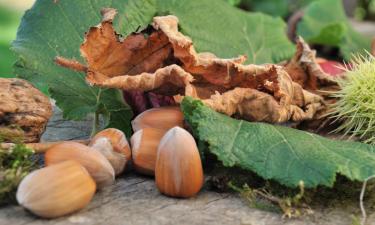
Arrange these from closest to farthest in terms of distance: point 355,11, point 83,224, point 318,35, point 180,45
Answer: point 83,224
point 180,45
point 318,35
point 355,11

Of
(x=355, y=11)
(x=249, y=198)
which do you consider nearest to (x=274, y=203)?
(x=249, y=198)

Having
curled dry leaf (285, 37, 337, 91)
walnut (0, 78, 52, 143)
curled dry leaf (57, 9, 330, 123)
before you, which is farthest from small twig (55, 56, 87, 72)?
curled dry leaf (285, 37, 337, 91)

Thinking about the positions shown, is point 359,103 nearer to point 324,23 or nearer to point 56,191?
point 56,191

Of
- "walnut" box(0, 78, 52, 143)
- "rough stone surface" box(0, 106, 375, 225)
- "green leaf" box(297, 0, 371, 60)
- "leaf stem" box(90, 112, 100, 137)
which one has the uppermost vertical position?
"walnut" box(0, 78, 52, 143)

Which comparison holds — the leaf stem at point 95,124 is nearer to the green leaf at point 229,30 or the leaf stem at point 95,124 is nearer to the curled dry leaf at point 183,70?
the curled dry leaf at point 183,70

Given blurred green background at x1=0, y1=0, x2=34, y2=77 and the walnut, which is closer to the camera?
the walnut

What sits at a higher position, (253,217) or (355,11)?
(253,217)

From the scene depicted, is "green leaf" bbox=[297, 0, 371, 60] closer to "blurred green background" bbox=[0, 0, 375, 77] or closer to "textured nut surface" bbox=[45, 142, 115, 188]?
"blurred green background" bbox=[0, 0, 375, 77]

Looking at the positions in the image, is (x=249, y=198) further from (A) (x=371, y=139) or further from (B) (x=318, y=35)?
(B) (x=318, y=35)
